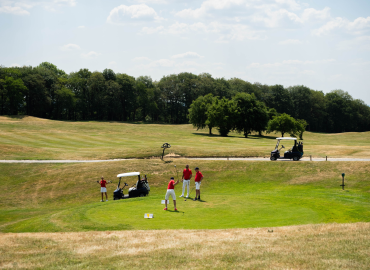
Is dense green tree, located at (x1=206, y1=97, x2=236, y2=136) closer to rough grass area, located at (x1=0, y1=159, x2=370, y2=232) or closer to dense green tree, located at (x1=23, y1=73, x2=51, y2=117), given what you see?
rough grass area, located at (x1=0, y1=159, x2=370, y2=232)

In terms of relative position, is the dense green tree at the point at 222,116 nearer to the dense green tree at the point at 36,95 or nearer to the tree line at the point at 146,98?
the tree line at the point at 146,98

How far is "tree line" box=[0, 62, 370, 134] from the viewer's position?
327ft

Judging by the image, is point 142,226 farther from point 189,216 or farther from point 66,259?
point 66,259

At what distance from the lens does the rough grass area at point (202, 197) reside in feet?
54.2

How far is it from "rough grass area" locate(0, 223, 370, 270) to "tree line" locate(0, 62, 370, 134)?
6860 centimetres

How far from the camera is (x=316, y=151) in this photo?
4306 centimetres

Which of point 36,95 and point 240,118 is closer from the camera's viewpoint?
point 240,118

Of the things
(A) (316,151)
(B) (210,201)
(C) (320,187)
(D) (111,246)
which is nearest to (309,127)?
(A) (316,151)

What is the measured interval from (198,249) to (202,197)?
12.1 meters

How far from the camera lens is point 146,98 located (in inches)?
4875

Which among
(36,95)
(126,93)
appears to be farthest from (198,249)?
(126,93)

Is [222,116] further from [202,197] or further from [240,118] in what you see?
[202,197]

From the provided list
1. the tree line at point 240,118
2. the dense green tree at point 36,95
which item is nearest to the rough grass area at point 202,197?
the tree line at point 240,118

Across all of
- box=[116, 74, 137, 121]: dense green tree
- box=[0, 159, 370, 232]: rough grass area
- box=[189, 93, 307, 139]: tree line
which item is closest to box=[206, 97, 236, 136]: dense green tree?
box=[189, 93, 307, 139]: tree line
